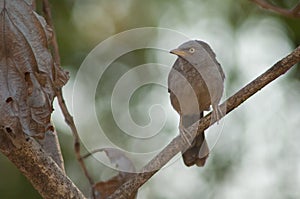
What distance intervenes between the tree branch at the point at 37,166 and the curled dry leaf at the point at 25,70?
0.06 meters

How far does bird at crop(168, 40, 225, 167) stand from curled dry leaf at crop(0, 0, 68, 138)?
4.33ft

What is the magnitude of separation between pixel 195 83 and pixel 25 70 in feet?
5.15

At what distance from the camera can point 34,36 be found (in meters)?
2.25

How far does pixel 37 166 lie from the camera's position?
7.55 feet

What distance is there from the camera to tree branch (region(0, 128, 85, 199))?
224 centimetres

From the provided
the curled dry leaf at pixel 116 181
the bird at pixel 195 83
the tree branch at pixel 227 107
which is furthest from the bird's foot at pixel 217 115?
the bird at pixel 195 83

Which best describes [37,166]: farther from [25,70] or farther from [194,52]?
[194,52]

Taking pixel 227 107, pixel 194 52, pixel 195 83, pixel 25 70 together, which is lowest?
pixel 195 83

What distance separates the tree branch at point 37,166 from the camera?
2.24 m

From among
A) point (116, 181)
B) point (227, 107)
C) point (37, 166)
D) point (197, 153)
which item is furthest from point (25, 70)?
point (197, 153)

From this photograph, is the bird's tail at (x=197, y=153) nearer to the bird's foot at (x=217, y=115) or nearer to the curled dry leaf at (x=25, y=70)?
the bird's foot at (x=217, y=115)

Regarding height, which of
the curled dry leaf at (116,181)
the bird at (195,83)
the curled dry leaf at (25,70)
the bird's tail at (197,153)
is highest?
the curled dry leaf at (25,70)

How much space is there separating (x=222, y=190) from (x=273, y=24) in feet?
4.37

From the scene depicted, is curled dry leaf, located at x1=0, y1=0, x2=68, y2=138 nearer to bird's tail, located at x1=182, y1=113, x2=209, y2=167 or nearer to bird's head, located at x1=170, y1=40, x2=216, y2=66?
bird's tail, located at x1=182, y1=113, x2=209, y2=167
